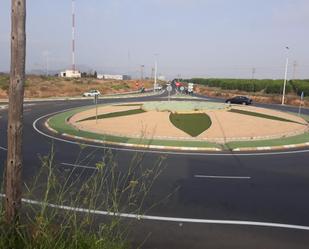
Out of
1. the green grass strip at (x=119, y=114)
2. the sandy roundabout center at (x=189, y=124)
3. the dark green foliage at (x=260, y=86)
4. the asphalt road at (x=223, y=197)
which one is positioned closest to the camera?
the asphalt road at (x=223, y=197)

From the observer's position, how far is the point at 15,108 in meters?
4.77

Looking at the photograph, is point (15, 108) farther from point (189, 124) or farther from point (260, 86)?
point (260, 86)

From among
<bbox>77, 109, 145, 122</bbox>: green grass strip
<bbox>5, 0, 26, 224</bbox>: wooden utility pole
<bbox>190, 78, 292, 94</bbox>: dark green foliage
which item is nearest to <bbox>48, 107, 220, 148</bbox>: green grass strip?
<bbox>77, 109, 145, 122</bbox>: green grass strip

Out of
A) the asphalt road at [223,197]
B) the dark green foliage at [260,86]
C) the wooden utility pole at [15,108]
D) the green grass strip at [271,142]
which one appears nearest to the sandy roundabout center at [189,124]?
the green grass strip at [271,142]

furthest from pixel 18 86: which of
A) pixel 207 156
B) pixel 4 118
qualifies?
pixel 4 118

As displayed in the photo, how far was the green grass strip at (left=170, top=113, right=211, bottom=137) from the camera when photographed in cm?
2709

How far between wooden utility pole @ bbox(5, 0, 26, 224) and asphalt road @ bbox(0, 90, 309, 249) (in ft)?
11.9

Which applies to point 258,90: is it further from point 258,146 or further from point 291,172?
point 291,172

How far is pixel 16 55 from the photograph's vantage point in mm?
4727

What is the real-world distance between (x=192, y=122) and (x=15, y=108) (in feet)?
85.0

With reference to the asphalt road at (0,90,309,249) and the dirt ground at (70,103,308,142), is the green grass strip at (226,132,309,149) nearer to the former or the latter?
the dirt ground at (70,103,308,142)

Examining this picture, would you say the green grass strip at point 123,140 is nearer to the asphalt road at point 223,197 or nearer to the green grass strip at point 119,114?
the asphalt road at point 223,197

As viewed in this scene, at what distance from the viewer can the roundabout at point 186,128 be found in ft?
73.7

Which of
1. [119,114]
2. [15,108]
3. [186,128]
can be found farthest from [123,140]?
[15,108]
